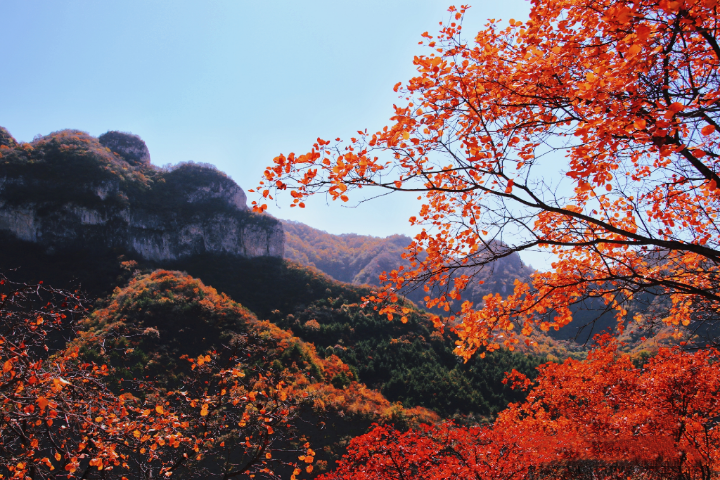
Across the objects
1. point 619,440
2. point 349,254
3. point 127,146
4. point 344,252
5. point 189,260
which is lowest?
point 619,440

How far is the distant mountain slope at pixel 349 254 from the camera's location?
3501 inches

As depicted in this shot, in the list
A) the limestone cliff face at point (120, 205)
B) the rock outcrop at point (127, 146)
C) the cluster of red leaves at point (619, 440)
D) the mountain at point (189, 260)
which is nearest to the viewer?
the cluster of red leaves at point (619, 440)

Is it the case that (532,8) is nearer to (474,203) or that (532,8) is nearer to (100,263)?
(474,203)

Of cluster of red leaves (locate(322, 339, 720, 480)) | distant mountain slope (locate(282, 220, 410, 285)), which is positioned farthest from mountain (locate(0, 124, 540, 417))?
distant mountain slope (locate(282, 220, 410, 285))

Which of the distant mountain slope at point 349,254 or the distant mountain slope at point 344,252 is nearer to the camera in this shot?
the distant mountain slope at point 349,254

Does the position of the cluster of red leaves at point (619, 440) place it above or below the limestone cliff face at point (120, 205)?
below

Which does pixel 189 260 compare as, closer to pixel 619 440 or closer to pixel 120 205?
pixel 120 205

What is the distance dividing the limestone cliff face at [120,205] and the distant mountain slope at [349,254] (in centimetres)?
3106

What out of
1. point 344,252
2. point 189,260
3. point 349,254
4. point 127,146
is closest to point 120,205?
point 189,260

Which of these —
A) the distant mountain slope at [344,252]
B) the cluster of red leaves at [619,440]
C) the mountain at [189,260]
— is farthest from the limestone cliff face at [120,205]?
the cluster of red leaves at [619,440]

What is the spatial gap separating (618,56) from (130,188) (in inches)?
2390

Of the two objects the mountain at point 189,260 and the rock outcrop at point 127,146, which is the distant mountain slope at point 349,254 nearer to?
the mountain at point 189,260

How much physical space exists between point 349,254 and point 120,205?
236 ft

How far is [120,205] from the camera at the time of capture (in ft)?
148
